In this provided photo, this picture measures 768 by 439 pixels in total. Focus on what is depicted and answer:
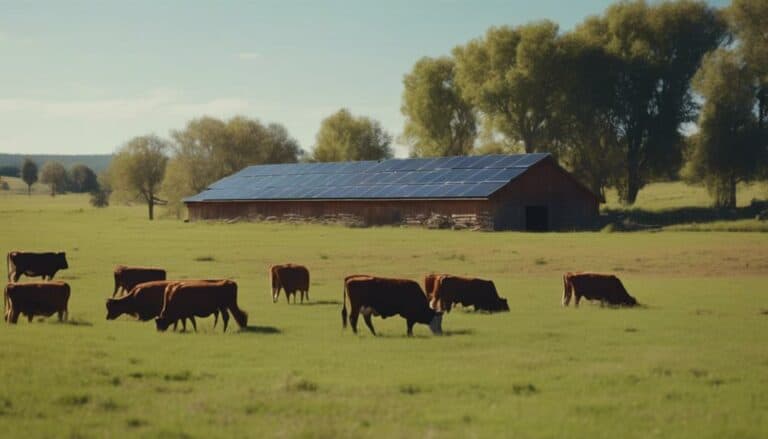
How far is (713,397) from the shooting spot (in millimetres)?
12211

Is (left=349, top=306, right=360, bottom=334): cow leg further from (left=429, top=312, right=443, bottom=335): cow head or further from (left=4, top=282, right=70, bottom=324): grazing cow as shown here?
(left=4, top=282, right=70, bottom=324): grazing cow

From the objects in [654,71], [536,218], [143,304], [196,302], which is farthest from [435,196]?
[196,302]

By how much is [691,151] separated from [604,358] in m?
64.1

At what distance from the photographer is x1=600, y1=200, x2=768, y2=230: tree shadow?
216 ft

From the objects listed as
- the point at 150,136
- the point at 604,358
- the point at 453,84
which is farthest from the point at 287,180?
the point at 604,358

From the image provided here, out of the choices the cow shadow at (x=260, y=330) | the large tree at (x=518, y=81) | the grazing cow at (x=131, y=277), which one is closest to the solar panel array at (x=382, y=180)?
the large tree at (x=518, y=81)

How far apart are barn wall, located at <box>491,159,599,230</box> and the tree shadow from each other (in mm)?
1531

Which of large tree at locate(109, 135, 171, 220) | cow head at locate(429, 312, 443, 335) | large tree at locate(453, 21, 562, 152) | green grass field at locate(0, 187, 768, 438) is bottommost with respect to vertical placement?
green grass field at locate(0, 187, 768, 438)

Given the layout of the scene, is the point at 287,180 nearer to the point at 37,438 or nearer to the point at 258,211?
the point at 258,211

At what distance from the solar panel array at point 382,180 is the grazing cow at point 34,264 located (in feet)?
118

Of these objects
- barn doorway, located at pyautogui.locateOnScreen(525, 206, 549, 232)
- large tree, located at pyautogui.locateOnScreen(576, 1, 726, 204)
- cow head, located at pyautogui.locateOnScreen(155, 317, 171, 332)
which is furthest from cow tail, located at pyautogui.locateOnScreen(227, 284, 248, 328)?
large tree, located at pyautogui.locateOnScreen(576, 1, 726, 204)

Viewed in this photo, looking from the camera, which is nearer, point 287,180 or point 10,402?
point 10,402

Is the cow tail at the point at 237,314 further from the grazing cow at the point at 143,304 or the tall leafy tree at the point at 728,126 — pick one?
the tall leafy tree at the point at 728,126

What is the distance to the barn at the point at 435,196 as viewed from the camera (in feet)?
208
